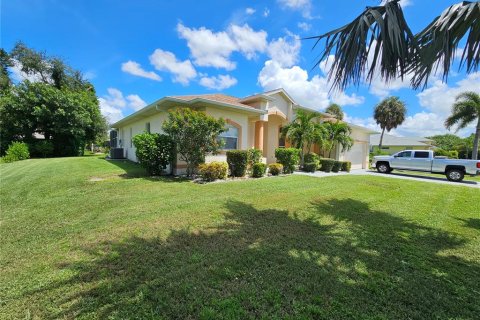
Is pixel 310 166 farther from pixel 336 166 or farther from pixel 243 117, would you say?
pixel 243 117

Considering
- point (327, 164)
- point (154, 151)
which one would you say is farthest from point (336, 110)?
point (154, 151)

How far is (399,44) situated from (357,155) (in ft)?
67.3

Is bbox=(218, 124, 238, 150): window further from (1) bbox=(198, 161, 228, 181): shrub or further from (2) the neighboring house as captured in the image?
(2) the neighboring house

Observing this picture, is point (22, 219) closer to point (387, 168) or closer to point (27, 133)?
point (387, 168)

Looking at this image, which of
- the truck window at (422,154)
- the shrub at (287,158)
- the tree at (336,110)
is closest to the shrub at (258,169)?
the shrub at (287,158)

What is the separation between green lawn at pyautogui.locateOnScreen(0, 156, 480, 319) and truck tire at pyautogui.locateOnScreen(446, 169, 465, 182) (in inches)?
375

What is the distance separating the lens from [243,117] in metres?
12.5

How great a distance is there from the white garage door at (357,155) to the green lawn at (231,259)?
14.1m

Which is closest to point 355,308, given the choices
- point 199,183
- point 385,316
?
point 385,316

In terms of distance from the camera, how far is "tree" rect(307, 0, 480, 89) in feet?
9.75

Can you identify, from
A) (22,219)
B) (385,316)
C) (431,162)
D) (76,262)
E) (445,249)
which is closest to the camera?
(385,316)

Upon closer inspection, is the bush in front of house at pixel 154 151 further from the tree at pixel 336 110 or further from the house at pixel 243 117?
the tree at pixel 336 110

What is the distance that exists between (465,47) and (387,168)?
16.5 m

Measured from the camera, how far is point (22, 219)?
4906 mm
